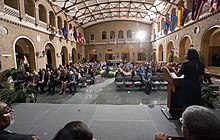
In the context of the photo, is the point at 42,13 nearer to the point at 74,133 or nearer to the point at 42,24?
the point at 42,24

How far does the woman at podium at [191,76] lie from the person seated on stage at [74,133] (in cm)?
237

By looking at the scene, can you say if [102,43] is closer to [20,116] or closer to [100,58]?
[100,58]

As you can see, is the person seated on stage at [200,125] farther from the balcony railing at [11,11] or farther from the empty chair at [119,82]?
the balcony railing at [11,11]

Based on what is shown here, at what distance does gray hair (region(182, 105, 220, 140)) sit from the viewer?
898 millimetres

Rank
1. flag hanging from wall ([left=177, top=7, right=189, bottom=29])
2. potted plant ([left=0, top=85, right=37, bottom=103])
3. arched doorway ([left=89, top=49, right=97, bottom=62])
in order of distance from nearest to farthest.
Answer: potted plant ([left=0, top=85, right=37, bottom=103]), flag hanging from wall ([left=177, top=7, right=189, bottom=29]), arched doorway ([left=89, top=49, right=97, bottom=62])

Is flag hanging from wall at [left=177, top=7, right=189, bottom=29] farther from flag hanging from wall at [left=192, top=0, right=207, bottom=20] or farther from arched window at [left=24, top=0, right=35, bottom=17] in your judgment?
arched window at [left=24, top=0, right=35, bottom=17]

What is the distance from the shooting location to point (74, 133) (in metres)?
0.92

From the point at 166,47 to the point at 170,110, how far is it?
15087 mm

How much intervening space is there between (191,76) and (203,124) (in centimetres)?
196

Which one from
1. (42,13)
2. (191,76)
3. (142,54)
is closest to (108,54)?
(142,54)

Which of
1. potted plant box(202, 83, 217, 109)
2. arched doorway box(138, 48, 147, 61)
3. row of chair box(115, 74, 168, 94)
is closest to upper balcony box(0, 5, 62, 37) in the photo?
row of chair box(115, 74, 168, 94)

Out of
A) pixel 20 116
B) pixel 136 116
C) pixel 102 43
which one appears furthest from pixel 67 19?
pixel 136 116

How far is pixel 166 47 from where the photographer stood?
662 inches

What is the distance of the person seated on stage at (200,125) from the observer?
2.95 ft
